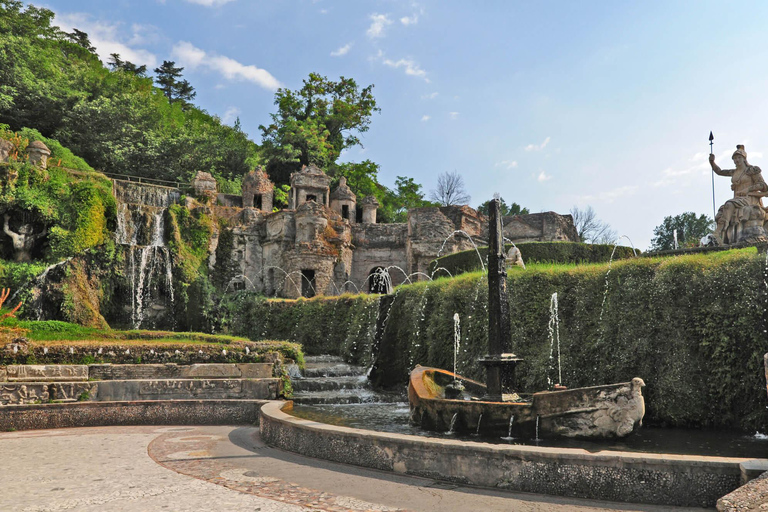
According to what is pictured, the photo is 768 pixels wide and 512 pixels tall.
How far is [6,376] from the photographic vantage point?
8.85m

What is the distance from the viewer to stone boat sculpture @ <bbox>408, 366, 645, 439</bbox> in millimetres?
6320

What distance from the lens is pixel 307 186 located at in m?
40.4

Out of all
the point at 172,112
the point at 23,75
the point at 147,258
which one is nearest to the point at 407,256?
the point at 147,258

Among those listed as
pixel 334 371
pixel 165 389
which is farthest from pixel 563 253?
pixel 165 389

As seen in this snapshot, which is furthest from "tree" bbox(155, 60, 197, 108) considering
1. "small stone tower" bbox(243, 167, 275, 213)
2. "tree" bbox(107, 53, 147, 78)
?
"small stone tower" bbox(243, 167, 275, 213)

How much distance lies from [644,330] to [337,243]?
25.5 meters

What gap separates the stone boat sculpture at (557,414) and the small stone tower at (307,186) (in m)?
34.0

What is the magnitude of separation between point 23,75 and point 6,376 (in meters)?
39.1

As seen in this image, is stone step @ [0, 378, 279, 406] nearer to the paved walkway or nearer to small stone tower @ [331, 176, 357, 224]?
the paved walkway

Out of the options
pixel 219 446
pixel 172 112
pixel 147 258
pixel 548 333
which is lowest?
pixel 219 446

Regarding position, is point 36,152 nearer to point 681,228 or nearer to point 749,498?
point 749,498

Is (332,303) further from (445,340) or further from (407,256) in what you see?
(407,256)

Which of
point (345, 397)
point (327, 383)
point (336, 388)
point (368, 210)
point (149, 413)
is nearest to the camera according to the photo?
point (149, 413)

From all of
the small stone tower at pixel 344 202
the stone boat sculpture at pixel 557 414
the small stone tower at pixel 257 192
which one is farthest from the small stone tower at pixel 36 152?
the stone boat sculpture at pixel 557 414
